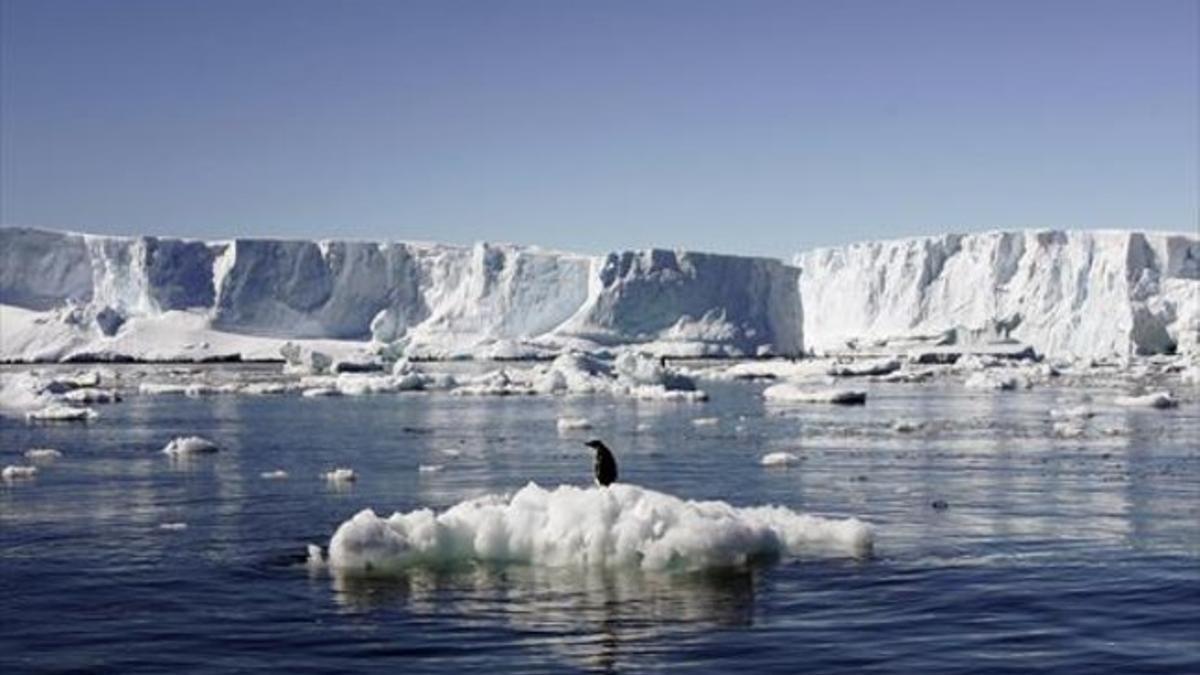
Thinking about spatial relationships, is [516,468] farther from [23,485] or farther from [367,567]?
[367,567]

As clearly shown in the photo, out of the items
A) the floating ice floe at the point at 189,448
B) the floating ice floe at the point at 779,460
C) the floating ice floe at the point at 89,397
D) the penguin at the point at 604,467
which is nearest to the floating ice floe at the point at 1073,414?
the floating ice floe at the point at 779,460

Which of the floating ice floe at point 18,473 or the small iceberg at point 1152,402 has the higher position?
the small iceberg at point 1152,402

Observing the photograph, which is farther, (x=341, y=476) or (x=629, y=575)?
(x=341, y=476)

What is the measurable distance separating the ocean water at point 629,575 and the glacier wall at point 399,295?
87.9m

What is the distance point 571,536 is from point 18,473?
14643 mm

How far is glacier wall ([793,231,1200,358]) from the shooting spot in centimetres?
10788

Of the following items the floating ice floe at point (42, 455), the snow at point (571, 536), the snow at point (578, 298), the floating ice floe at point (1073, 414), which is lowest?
the snow at point (571, 536)

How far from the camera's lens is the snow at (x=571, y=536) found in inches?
599

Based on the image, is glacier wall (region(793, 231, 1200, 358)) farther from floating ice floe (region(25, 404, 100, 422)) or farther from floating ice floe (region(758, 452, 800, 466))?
floating ice floe (region(758, 452, 800, 466))

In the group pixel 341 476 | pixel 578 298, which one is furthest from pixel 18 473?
pixel 578 298

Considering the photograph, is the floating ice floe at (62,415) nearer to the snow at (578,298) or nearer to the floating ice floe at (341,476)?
the floating ice floe at (341,476)

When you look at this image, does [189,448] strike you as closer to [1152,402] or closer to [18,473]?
[18,473]

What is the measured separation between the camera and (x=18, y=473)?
26.4m

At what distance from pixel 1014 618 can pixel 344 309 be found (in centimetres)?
13014
